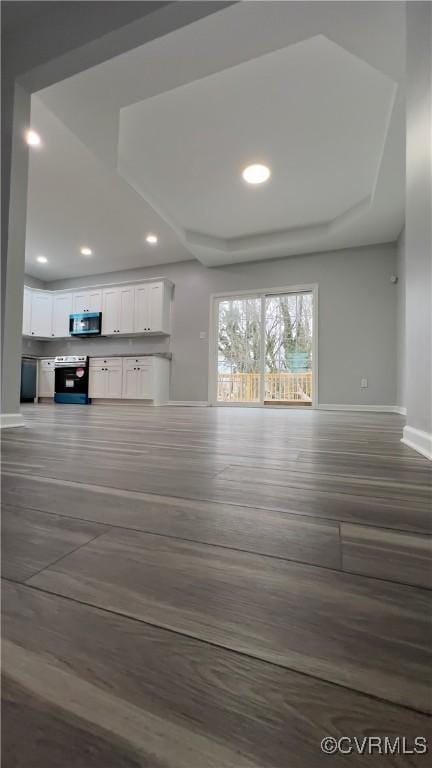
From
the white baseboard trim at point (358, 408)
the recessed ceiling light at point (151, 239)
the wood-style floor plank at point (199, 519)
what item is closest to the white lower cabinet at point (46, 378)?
the recessed ceiling light at point (151, 239)

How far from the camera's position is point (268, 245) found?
191 inches

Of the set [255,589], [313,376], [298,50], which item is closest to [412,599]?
[255,589]

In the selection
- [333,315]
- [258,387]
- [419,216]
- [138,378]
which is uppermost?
[333,315]

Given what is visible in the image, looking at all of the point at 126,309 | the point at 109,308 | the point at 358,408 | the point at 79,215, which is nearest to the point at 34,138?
the point at 79,215

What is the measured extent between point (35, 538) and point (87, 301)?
618 cm

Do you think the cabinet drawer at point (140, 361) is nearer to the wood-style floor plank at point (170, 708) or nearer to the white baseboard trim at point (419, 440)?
the white baseboard trim at point (419, 440)

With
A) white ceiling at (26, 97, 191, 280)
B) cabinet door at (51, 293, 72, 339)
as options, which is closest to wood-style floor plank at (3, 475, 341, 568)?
white ceiling at (26, 97, 191, 280)

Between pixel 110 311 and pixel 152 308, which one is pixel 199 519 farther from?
pixel 110 311

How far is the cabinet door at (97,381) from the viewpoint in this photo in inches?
224

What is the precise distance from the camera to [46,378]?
6.09 meters

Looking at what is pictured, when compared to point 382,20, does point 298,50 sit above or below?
above

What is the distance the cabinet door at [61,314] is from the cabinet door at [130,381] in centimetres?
167

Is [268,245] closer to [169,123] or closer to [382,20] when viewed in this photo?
[169,123]

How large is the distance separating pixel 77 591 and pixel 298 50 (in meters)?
3.03
